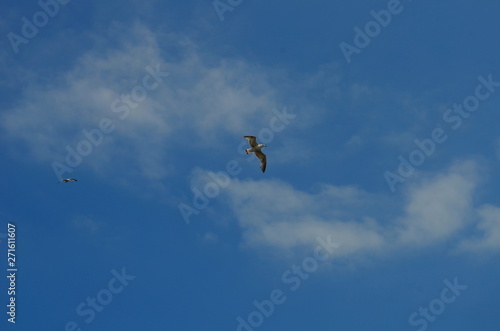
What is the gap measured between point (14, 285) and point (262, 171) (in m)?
33.4

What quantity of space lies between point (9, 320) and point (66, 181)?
765 inches

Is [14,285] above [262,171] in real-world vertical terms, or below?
below

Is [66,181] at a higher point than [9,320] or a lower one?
higher

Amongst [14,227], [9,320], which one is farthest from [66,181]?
[9,320]

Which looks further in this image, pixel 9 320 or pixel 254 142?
pixel 254 142

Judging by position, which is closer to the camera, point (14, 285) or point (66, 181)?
point (14, 285)

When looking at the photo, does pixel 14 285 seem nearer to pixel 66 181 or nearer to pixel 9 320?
pixel 9 320

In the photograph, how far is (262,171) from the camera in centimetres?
10856

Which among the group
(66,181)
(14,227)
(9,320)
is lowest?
(9,320)

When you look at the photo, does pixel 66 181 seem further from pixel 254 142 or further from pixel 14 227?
pixel 254 142

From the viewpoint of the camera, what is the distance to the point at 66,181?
10506 centimetres

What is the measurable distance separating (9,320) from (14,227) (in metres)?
10.5

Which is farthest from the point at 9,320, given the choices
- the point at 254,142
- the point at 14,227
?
the point at 254,142

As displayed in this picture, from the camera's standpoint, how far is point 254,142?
106m
